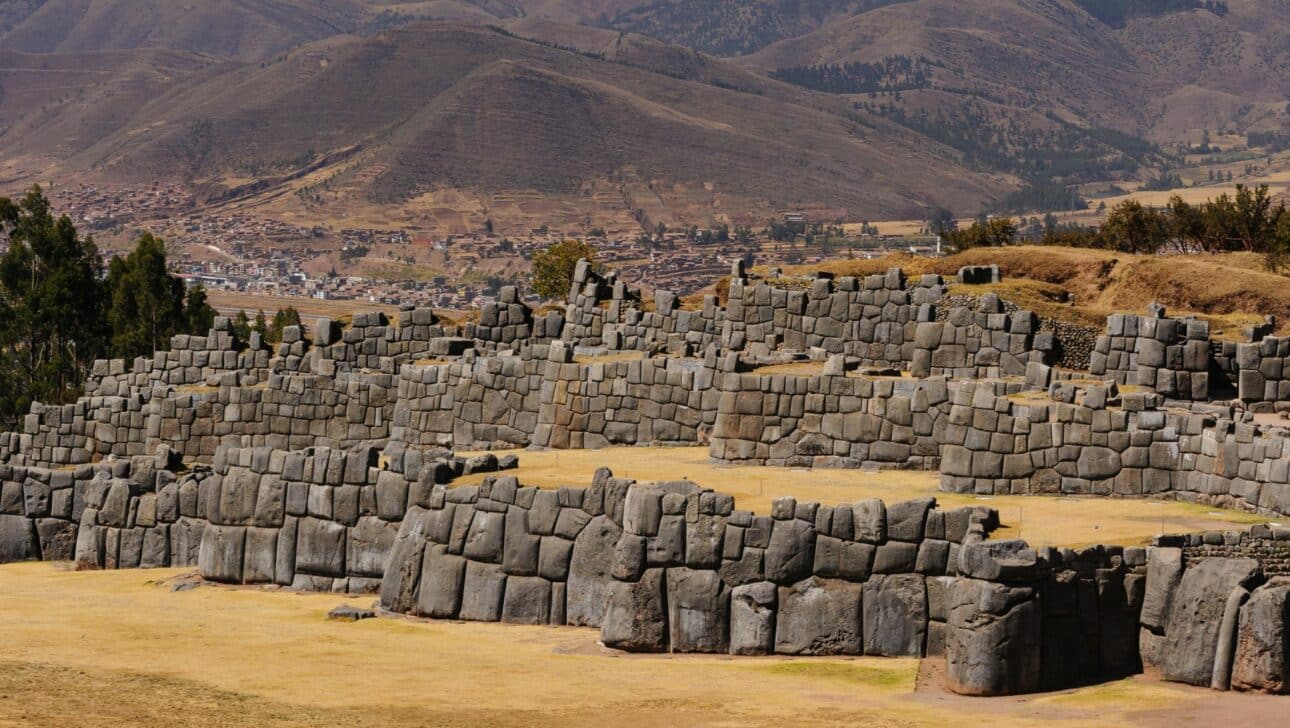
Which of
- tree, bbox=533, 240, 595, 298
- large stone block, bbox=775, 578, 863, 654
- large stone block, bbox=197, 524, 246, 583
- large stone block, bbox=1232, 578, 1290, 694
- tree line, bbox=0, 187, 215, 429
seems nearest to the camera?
A: large stone block, bbox=1232, 578, 1290, 694

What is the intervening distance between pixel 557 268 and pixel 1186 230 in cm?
2843

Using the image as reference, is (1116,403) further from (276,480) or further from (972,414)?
(276,480)

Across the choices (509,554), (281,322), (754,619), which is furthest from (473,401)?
(281,322)

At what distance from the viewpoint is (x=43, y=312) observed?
70.0 metres

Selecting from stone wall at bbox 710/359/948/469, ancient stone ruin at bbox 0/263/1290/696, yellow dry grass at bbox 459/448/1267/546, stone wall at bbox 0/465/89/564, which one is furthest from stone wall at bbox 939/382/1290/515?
stone wall at bbox 0/465/89/564

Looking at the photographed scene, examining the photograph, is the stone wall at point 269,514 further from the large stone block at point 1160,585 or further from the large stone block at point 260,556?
the large stone block at point 1160,585

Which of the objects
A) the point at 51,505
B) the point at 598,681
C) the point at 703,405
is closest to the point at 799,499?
the point at 598,681

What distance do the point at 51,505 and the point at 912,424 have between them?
1567 cm

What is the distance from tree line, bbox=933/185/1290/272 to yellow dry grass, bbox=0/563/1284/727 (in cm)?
4520

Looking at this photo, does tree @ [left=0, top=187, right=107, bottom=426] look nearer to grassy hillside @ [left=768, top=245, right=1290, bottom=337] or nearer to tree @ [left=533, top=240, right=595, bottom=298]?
tree @ [left=533, top=240, right=595, bottom=298]

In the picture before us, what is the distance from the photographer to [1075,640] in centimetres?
2630

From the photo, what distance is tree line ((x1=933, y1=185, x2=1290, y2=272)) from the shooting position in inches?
2913

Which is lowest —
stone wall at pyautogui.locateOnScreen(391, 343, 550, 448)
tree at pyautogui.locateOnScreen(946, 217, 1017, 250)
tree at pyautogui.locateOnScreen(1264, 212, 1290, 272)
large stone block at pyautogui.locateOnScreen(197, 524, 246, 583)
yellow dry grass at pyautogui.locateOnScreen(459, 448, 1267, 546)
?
large stone block at pyautogui.locateOnScreen(197, 524, 246, 583)

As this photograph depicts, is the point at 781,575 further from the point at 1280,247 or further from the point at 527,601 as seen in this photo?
the point at 1280,247
